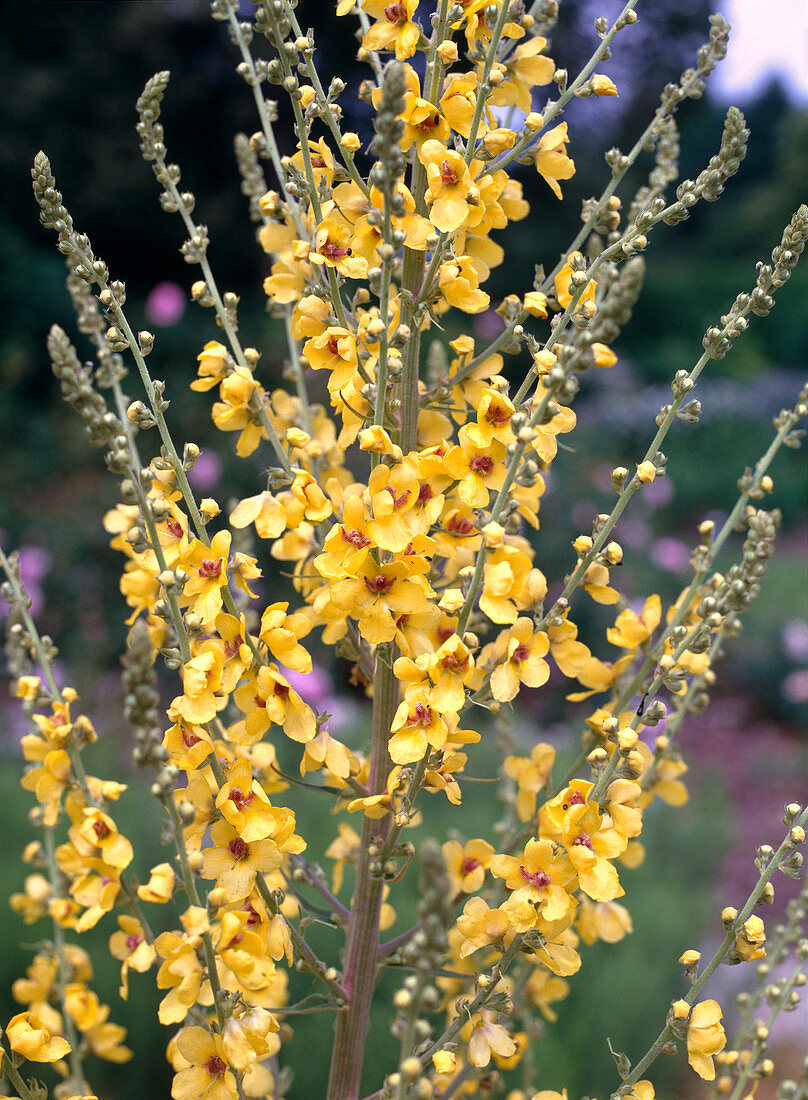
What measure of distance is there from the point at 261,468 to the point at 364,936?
67.9 inches

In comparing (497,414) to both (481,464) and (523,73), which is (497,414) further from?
(523,73)

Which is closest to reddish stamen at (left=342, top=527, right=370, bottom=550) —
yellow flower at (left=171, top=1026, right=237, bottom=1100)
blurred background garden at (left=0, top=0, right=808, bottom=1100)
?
yellow flower at (left=171, top=1026, right=237, bottom=1100)

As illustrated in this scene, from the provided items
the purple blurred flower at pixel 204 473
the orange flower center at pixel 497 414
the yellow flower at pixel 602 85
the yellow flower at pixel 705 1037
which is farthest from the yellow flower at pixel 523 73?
the purple blurred flower at pixel 204 473

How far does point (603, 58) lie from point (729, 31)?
10.0 inches

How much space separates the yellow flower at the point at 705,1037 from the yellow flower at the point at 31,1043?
65 centimetres

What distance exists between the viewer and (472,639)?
0.93m

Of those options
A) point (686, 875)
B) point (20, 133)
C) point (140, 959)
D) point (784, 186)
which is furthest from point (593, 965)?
point (784, 186)

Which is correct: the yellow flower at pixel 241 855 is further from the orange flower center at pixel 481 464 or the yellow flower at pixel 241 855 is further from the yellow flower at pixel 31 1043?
the orange flower center at pixel 481 464

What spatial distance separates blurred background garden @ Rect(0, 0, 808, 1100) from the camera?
2945 millimetres

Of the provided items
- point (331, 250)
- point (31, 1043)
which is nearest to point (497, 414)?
point (331, 250)

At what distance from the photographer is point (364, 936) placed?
109cm

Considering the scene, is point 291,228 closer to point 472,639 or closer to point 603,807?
point 472,639

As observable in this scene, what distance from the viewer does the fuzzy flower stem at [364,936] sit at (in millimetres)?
1074

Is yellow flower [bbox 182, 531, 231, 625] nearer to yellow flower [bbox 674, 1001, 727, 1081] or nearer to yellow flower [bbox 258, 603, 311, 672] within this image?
yellow flower [bbox 258, 603, 311, 672]
